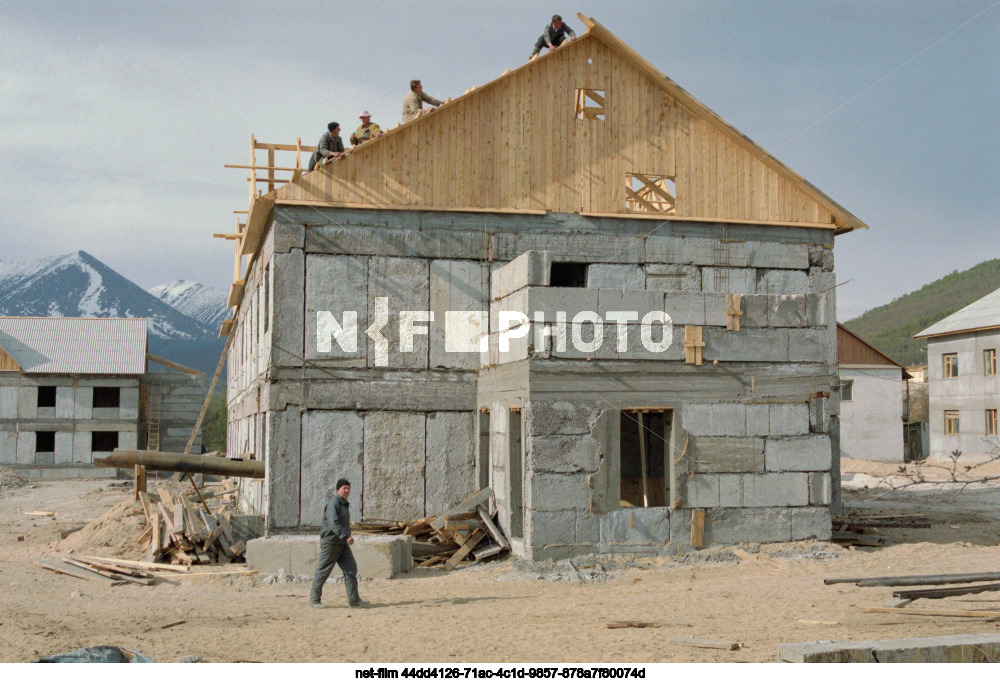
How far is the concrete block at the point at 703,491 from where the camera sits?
13648mm

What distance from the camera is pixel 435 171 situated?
1628cm

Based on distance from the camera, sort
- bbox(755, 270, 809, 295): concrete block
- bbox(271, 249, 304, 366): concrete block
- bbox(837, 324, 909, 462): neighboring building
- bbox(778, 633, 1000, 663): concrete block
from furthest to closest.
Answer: bbox(837, 324, 909, 462): neighboring building → bbox(755, 270, 809, 295): concrete block → bbox(271, 249, 304, 366): concrete block → bbox(778, 633, 1000, 663): concrete block

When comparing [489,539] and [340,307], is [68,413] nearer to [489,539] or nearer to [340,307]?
[340,307]

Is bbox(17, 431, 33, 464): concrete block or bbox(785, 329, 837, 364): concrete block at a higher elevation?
bbox(785, 329, 837, 364): concrete block

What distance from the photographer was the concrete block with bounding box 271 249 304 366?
15508mm

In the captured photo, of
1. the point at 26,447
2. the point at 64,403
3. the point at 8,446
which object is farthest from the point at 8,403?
the point at 64,403

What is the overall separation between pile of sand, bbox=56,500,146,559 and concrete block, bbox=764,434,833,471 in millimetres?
10545

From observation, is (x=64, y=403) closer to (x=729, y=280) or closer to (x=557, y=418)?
(x=729, y=280)

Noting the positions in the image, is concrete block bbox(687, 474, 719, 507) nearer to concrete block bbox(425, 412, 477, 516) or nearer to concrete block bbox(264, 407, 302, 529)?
concrete block bbox(425, 412, 477, 516)

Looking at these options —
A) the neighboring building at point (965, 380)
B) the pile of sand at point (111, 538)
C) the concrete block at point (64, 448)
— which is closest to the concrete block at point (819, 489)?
the pile of sand at point (111, 538)

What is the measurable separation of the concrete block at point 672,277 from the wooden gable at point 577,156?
1019 millimetres

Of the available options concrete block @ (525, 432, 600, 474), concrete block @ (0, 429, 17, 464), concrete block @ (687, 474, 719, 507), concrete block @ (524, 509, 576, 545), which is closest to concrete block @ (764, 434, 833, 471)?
concrete block @ (687, 474, 719, 507)

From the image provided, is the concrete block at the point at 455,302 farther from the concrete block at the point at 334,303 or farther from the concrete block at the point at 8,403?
the concrete block at the point at 8,403

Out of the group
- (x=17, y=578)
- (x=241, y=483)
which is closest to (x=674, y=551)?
(x=17, y=578)
